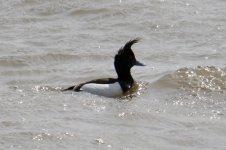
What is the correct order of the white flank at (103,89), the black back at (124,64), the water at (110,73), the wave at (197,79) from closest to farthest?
the water at (110,73) → the white flank at (103,89) → the wave at (197,79) → the black back at (124,64)

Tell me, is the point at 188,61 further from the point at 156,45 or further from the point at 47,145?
the point at 47,145

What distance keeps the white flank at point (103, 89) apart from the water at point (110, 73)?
0.22 metres

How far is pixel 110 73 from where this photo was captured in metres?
14.4

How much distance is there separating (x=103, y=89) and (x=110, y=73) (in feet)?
5.24

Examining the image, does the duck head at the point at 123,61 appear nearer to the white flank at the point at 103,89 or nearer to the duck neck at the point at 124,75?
the duck neck at the point at 124,75

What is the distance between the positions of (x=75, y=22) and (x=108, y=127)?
8.05 meters

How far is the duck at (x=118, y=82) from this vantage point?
12.8m

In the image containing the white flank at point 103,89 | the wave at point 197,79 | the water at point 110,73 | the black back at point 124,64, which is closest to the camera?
the water at point 110,73

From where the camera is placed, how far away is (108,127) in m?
10.2

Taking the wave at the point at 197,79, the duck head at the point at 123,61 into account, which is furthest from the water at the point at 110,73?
the duck head at the point at 123,61

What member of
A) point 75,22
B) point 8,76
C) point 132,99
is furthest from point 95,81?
point 75,22

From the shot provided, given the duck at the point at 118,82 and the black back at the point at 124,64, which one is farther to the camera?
the black back at the point at 124,64

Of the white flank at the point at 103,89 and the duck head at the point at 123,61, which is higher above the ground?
the duck head at the point at 123,61

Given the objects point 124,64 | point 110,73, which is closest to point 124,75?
point 124,64
